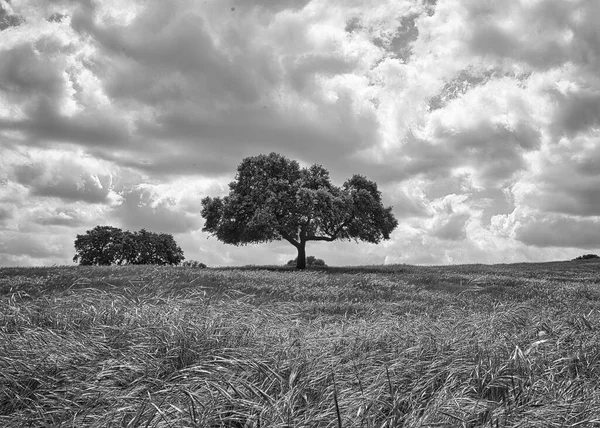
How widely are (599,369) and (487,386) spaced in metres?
2.69

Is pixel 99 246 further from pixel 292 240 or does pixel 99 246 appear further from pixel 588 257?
pixel 588 257

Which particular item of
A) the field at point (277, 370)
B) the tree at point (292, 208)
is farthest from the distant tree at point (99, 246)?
the field at point (277, 370)

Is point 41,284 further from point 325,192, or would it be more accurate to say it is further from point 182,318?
point 325,192

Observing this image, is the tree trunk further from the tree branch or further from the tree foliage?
the tree foliage

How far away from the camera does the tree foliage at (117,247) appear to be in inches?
2291

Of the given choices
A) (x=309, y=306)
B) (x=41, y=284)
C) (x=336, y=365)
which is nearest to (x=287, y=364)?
(x=336, y=365)

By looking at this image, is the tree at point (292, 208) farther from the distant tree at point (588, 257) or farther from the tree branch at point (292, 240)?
the distant tree at point (588, 257)

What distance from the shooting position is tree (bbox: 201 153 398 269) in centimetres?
3512

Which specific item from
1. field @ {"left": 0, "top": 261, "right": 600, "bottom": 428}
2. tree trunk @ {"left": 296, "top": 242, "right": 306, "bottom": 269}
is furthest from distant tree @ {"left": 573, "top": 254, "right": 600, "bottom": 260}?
field @ {"left": 0, "top": 261, "right": 600, "bottom": 428}

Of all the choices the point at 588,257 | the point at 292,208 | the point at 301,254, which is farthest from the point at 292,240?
the point at 588,257

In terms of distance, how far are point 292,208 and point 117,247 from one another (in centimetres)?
3156

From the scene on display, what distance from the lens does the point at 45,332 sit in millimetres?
7457

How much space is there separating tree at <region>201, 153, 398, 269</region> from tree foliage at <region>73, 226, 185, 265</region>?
23383 mm

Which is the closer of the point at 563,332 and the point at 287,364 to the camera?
the point at 287,364
